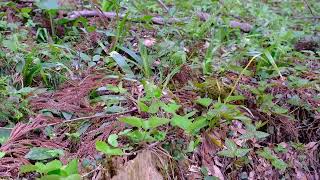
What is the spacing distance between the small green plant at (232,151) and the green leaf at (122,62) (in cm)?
80

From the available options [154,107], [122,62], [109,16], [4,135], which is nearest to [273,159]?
[154,107]

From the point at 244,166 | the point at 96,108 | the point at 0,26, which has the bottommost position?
the point at 244,166

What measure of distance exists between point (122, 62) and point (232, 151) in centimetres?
98

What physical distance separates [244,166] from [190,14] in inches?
78.9

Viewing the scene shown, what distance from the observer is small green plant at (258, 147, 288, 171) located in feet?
6.94

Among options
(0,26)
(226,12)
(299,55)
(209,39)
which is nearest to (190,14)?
(226,12)

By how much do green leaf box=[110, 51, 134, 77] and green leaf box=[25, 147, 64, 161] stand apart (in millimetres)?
860

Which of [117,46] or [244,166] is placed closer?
[244,166]

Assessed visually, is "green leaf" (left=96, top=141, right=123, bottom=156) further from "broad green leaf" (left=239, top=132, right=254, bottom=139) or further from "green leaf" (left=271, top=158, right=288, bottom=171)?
"green leaf" (left=271, top=158, right=288, bottom=171)

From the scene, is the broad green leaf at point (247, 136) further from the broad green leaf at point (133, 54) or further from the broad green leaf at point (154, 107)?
the broad green leaf at point (133, 54)

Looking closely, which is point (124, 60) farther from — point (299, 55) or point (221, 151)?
point (299, 55)

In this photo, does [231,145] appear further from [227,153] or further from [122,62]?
A: [122,62]

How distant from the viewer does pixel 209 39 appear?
10.5ft

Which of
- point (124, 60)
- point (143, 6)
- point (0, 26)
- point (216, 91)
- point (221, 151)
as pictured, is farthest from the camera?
point (143, 6)
